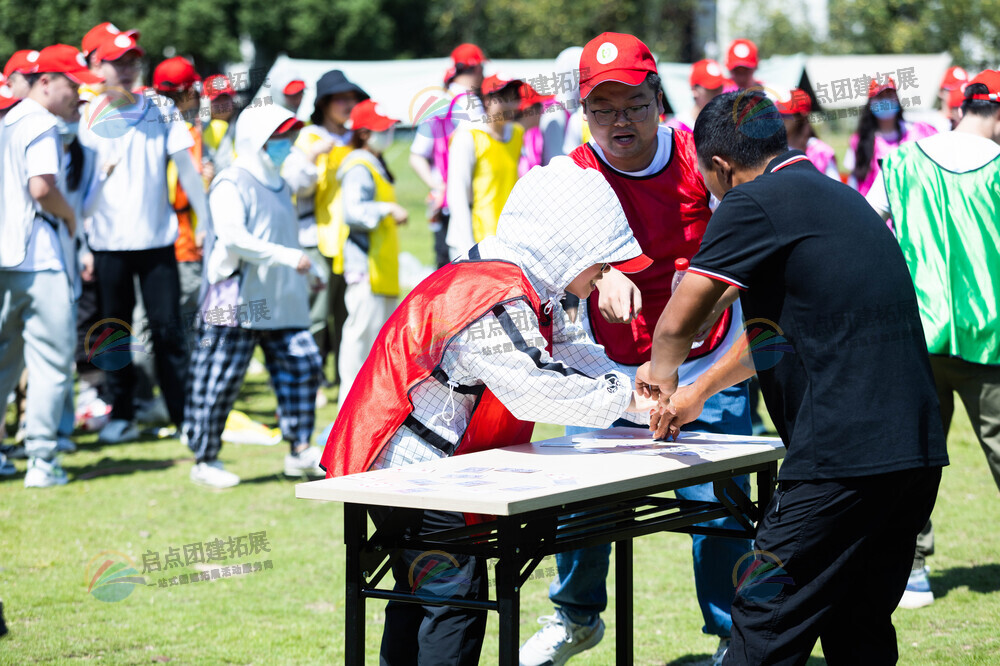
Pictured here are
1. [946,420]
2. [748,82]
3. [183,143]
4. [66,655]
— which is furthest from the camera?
[748,82]

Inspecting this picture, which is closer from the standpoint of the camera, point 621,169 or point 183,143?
point 621,169

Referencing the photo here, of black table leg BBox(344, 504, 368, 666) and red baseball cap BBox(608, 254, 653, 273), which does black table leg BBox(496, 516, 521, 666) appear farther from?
red baseball cap BBox(608, 254, 653, 273)

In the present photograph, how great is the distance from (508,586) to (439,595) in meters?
0.43

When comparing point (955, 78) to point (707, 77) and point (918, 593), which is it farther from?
point (918, 593)

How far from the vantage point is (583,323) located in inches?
158

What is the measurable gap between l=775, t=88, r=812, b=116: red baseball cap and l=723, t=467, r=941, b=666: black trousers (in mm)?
4670

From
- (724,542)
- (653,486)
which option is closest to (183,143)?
(724,542)

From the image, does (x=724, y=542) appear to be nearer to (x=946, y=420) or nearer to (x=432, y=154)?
(x=946, y=420)

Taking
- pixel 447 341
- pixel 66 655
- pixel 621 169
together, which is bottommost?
pixel 66 655

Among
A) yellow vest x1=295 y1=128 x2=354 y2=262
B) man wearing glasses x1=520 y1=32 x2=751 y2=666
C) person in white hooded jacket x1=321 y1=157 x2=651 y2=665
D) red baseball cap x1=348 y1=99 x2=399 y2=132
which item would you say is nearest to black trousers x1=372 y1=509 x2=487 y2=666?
person in white hooded jacket x1=321 y1=157 x2=651 y2=665

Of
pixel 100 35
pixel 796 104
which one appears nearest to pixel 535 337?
pixel 796 104

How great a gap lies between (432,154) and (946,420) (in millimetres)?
5836

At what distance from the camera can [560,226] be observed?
3.02m

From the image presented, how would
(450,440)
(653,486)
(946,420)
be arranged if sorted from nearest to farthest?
(653,486), (450,440), (946,420)
